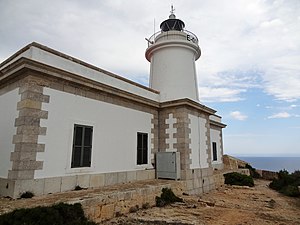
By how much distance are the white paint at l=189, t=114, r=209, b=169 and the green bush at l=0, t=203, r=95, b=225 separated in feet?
17.6

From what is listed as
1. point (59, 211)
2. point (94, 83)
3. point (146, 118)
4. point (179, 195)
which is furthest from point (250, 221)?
point (94, 83)

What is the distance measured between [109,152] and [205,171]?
15.5 ft

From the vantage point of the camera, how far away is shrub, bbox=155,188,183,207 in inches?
242

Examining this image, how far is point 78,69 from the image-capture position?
640 cm

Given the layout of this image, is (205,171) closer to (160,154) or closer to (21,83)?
(160,154)

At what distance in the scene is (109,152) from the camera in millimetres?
6805

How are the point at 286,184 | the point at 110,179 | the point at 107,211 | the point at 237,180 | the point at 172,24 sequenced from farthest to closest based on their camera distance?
the point at 237,180 → the point at 286,184 → the point at 172,24 → the point at 110,179 → the point at 107,211

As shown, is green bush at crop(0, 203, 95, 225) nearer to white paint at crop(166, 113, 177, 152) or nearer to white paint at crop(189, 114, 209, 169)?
white paint at crop(166, 113, 177, 152)

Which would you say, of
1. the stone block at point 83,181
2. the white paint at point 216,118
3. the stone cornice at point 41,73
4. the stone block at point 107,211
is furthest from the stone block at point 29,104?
the white paint at point 216,118

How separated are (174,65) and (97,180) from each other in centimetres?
629

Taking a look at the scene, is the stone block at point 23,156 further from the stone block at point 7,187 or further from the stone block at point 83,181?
the stone block at point 83,181

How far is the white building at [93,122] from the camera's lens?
5.01 m

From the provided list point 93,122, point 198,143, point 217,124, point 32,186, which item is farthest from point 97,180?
point 217,124

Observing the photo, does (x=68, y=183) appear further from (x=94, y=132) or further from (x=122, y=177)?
(x=122, y=177)
